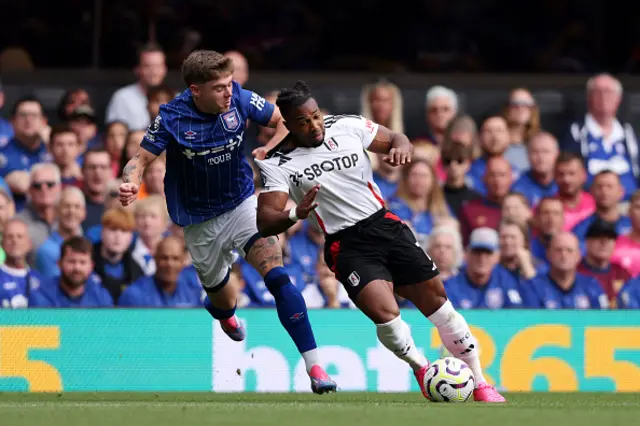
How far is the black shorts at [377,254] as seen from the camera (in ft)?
30.1

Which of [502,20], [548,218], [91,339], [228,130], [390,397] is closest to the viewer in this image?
[228,130]

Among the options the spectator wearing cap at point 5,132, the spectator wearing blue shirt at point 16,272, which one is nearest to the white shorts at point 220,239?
the spectator wearing blue shirt at point 16,272

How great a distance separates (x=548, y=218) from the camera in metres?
13.2

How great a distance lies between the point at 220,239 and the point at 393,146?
1.70 meters

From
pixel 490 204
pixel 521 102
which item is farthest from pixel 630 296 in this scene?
pixel 521 102

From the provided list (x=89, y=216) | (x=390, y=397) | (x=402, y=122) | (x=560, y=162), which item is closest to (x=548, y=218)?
(x=560, y=162)

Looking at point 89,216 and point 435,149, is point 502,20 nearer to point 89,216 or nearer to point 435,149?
point 435,149

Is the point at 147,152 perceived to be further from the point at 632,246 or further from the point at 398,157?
the point at 632,246

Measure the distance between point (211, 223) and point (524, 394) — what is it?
2890 mm

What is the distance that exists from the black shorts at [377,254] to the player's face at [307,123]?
2.15 feet

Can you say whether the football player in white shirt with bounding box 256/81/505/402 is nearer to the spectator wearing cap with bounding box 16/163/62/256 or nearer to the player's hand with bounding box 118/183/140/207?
the player's hand with bounding box 118/183/140/207

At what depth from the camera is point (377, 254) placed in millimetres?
9219

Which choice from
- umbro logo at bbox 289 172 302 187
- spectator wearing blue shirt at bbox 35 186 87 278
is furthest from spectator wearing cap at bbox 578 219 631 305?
→ spectator wearing blue shirt at bbox 35 186 87 278

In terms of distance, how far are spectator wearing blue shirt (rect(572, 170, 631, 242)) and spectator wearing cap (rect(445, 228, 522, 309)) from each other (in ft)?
3.96
